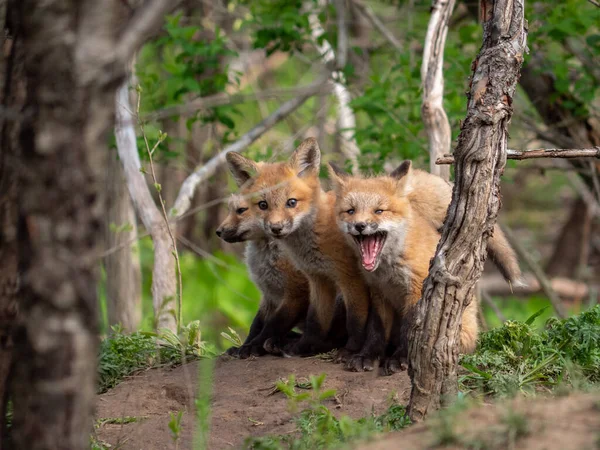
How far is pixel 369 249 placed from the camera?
5.37 metres

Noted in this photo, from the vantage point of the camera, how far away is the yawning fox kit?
5367mm

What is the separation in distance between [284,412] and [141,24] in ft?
9.21

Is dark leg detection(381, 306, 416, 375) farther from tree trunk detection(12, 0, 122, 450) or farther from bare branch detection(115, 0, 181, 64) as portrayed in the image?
bare branch detection(115, 0, 181, 64)

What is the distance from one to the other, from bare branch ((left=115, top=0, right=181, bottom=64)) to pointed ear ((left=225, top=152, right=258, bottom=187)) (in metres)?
3.46

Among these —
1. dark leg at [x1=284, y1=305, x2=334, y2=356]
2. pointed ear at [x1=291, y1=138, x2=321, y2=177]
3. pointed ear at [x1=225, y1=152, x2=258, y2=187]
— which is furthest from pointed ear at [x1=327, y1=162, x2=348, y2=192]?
dark leg at [x1=284, y1=305, x2=334, y2=356]

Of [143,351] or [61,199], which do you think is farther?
[143,351]

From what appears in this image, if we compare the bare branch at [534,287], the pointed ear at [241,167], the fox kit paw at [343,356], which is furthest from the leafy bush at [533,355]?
the bare branch at [534,287]

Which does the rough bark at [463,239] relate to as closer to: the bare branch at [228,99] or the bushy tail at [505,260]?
the bare branch at [228,99]

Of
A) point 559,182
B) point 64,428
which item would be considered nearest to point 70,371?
point 64,428

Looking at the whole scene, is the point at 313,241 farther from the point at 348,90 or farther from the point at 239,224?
the point at 348,90

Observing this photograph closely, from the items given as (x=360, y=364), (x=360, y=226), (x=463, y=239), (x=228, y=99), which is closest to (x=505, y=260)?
(x=360, y=226)

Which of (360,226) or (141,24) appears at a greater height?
(141,24)

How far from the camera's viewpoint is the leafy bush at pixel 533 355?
4508 millimetres

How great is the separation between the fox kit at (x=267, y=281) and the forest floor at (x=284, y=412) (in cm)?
35
